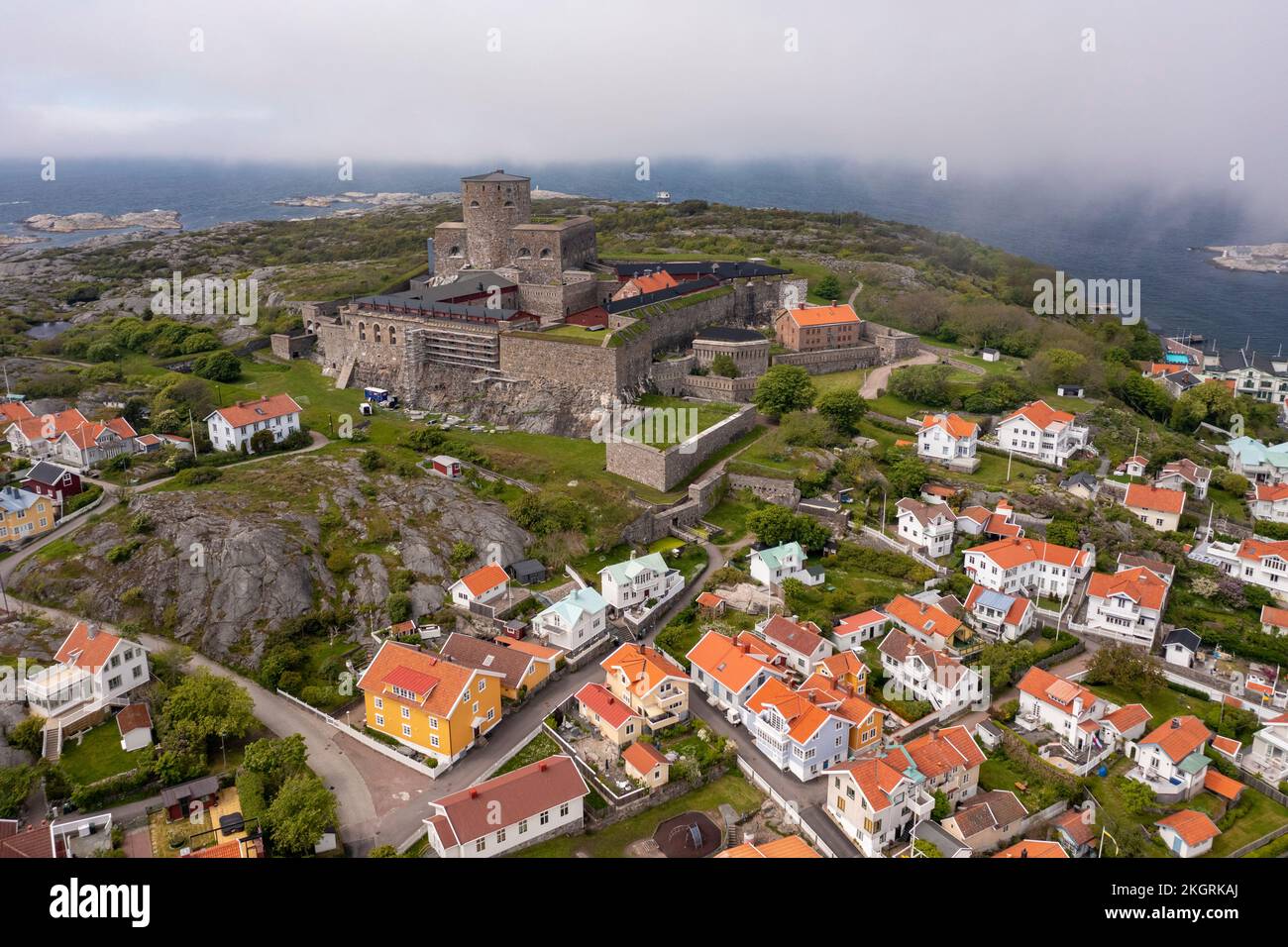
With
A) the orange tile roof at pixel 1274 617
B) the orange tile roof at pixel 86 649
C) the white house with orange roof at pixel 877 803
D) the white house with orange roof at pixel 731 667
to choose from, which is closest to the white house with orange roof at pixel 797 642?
the white house with orange roof at pixel 731 667

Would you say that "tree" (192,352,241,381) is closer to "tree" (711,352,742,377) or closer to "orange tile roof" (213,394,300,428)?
"orange tile roof" (213,394,300,428)

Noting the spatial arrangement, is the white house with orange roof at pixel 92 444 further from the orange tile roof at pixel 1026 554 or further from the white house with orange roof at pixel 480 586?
the orange tile roof at pixel 1026 554

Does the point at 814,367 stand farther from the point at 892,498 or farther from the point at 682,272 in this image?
the point at 892,498

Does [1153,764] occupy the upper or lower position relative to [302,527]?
lower

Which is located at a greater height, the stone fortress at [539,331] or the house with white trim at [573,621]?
the stone fortress at [539,331]

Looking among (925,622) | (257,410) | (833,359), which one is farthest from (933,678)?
(257,410)

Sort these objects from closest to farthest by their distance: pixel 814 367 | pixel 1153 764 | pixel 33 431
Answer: pixel 1153 764 < pixel 33 431 < pixel 814 367

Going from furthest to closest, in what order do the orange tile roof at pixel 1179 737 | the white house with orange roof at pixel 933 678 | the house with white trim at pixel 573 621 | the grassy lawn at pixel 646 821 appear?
the house with white trim at pixel 573 621 < the white house with orange roof at pixel 933 678 < the orange tile roof at pixel 1179 737 < the grassy lawn at pixel 646 821
